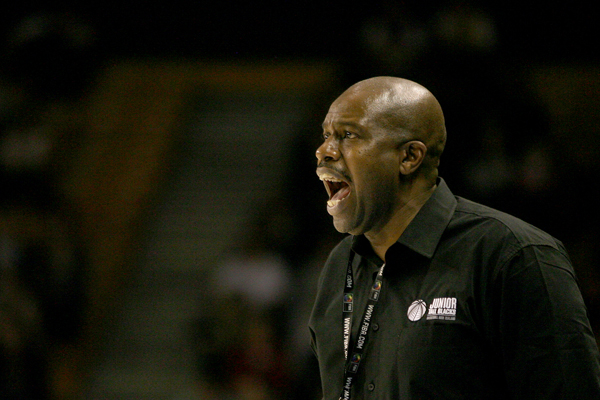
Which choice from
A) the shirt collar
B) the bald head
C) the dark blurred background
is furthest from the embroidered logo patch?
the dark blurred background

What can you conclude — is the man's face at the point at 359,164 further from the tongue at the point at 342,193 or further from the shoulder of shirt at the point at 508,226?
the shoulder of shirt at the point at 508,226

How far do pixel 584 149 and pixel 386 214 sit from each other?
9.85 feet

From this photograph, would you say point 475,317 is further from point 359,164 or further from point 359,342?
point 359,164

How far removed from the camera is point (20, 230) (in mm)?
4594

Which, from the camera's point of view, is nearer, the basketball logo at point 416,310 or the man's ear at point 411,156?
the basketball logo at point 416,310

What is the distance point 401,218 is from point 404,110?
0.90ft

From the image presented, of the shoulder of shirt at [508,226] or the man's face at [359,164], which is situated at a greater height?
the man's face at [359,164]

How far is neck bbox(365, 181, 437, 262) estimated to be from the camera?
174 centimetres

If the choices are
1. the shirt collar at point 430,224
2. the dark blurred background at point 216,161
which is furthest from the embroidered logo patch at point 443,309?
the dark blurred background at point 216,161

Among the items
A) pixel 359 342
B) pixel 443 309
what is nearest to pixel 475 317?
pixel 443 309

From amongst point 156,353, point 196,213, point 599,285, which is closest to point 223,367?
point 156,353

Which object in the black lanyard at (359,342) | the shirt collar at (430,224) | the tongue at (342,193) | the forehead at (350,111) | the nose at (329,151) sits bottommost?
the black lanyard at (359,342)

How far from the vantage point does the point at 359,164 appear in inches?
66.3

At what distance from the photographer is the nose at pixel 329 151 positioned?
172 centimetres
